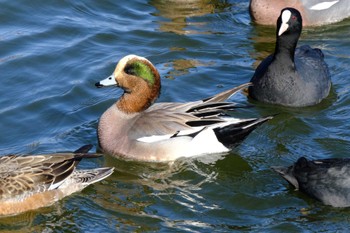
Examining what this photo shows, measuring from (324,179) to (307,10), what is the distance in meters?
4.98

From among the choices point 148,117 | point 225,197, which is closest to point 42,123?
point 148,117

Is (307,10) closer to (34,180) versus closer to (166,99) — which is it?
(166,99)

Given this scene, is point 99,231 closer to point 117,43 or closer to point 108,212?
point 108,212

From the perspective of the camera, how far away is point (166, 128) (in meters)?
8.31

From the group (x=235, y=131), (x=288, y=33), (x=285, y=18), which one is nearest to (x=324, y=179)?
(x=235, y=131)

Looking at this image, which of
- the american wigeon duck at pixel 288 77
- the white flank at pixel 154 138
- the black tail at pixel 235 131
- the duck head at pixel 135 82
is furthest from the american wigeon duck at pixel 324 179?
the american wigeon duck at pixel 288 77

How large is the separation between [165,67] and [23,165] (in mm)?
3726

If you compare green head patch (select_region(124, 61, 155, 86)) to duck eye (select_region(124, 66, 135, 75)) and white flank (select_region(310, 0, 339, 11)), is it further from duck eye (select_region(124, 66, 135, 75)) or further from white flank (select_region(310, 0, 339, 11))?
white flank (select_region(310, 0, 339, 11))

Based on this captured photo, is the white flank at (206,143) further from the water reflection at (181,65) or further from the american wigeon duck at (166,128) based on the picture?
the water reflection at (181,65)

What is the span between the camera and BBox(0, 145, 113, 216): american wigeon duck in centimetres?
722

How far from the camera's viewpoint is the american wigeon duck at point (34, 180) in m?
7.22

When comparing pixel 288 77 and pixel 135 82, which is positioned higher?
pixel 135 82

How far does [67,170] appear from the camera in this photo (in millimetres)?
7367

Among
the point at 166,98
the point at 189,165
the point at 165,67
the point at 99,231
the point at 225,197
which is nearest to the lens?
the point at 99,231
